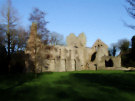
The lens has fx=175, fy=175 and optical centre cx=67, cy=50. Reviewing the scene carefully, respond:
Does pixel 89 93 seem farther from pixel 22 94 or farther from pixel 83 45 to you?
pixel 83 45

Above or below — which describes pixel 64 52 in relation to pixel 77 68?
above

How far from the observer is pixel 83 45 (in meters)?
52.7

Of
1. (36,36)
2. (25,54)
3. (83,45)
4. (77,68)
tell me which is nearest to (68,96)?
(36,36)

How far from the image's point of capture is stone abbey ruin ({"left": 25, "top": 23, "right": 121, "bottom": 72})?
2066 centimetres

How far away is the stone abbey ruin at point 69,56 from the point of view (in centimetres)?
2066

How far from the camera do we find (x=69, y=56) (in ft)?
143

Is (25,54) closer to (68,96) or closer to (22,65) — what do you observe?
(22,65)

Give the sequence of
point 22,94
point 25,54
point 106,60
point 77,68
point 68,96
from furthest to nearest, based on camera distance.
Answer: point 106,60
point 77,68
point 25,54
point 22,94
point 68,96

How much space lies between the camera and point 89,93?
36.9 feet

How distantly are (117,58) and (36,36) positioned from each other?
1173 inches

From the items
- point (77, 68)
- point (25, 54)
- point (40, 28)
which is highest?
point (40, 28)

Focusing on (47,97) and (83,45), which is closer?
(47,97)

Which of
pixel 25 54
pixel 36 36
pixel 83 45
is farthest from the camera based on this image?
pixel 83 45

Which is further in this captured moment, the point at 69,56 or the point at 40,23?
the point at 69,56
